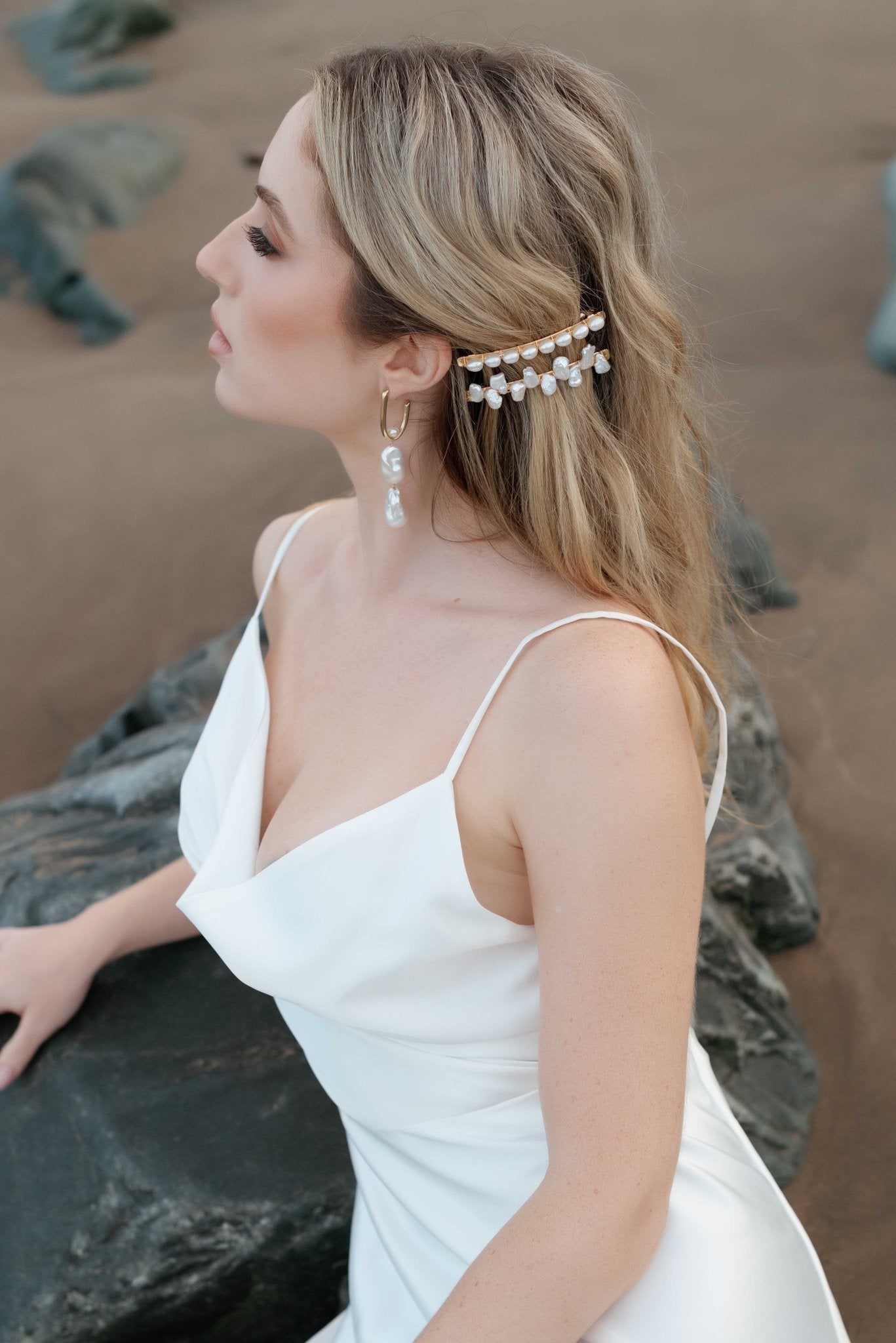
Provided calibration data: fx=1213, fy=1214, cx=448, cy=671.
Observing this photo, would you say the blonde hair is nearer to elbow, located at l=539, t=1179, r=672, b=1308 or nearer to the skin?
the skin

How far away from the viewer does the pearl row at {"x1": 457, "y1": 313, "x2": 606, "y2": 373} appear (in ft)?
4.92

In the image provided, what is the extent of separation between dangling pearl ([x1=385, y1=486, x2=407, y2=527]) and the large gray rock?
3.12ft

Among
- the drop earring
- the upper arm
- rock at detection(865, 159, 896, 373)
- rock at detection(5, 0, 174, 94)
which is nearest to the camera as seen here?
the upper arm

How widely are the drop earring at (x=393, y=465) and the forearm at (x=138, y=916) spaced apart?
2.52 feet

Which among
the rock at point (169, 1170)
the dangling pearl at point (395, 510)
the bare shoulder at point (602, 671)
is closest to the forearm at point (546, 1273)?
the bare shoulder at point (602, 671)

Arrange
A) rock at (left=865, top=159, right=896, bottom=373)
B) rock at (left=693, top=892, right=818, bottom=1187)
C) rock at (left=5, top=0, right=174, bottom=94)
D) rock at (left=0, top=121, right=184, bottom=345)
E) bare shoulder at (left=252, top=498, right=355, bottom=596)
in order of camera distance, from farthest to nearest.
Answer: rock at (left=5, top=0, right=174, bottom=94)
rock at (left=0, top=121, right=184, bottom=345)
rock at (left=865, top=159, right=896, bottom=373)
rock at (left=693, top=892, right=818, bottom=1187)
bare shoulder at (left=252, top=498, right=355, bottom=596)

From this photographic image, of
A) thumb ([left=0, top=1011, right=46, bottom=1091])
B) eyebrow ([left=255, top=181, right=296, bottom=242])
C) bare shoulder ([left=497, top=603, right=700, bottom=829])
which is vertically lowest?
thumb ([left=0, top=1011, right=46, bottom=1091])

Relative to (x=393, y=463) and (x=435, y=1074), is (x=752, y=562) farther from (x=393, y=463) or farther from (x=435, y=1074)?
(x=435, y=1074)

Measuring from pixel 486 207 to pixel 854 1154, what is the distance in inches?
81.5

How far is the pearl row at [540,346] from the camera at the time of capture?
150 centimetres

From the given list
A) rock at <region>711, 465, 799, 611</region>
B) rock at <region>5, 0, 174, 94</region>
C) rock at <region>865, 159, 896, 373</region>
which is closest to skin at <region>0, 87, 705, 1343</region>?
rock at <region>711, 465, 799, 611</region>

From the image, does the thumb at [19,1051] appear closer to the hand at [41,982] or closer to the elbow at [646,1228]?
the hand at [41,982]

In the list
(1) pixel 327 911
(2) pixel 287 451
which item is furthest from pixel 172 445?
(1) pixel 327 911

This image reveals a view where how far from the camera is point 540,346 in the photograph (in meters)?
1.50
